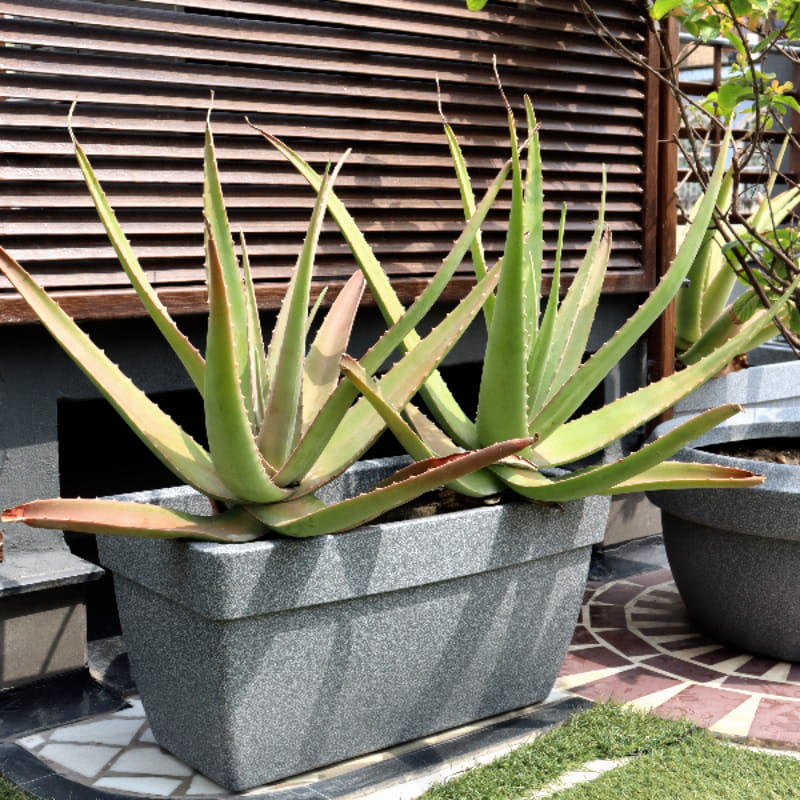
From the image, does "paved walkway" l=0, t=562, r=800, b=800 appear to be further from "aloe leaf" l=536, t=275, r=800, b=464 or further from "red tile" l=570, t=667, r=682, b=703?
"aloe leaf" l=536, t=275, r=800, b=464

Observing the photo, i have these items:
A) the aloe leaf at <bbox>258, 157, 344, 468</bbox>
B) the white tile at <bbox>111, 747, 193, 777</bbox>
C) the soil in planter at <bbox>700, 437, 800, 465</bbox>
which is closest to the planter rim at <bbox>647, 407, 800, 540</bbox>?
the soil in planter at <bbox>700, 437, 800, 465</bbox>

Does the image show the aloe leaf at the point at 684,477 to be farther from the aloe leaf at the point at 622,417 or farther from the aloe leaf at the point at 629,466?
the aloe leaf at the point at 622,417

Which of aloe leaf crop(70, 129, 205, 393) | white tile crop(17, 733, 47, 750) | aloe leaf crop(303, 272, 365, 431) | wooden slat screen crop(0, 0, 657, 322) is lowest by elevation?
white tile crop(17, 733, 47, 750)

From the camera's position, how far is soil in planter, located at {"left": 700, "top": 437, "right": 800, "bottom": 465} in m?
3.94

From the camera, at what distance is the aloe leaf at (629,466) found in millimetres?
2766

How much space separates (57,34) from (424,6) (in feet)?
4.33

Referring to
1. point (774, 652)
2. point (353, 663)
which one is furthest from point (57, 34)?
point (774, 652)

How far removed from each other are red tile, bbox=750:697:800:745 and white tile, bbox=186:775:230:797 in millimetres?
1405

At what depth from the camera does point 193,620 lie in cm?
263

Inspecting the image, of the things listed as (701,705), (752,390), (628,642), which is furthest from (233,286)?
(752,390)

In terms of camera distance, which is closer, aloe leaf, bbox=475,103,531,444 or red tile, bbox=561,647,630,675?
aloe leaf, bbox=475,103,531,444

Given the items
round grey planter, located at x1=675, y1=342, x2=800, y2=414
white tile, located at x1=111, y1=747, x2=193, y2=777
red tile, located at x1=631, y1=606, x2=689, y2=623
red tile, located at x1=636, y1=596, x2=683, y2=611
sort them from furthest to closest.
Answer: round grey planter, located at x1=675, y1=342, x2=800, y2=414 → red tile, located at x1=636, y1=596, x2=683, y2=611 → red tile, located at x1=631, y1=606, x2=689, y2=623 → white tile, located at x1=111, y1=747, x2=193, y2=777

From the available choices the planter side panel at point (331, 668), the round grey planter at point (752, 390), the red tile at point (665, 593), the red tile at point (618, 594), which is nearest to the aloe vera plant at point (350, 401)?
the planter side panel at point (331, 668)

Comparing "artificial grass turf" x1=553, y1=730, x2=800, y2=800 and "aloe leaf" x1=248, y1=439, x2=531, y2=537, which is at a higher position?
"aloe leaf" x1=248, y1=439, x2=531, y2=537
